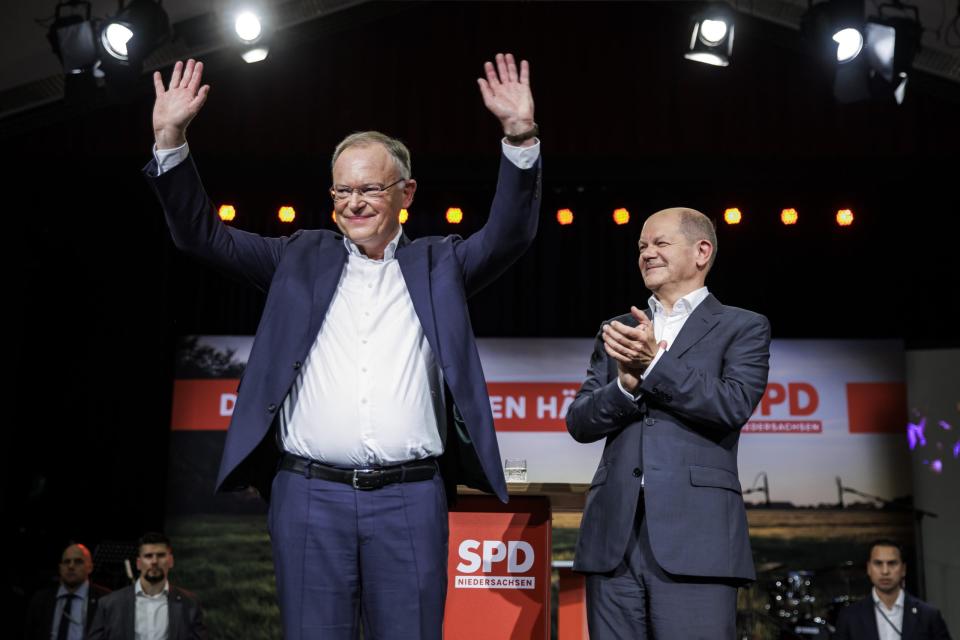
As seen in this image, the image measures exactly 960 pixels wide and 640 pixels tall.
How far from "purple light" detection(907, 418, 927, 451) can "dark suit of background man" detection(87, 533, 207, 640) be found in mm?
5390

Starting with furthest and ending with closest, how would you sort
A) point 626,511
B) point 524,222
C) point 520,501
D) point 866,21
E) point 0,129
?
point 0,129 < point 866,21 < point 520,501 < point 626,511 < point 524,222

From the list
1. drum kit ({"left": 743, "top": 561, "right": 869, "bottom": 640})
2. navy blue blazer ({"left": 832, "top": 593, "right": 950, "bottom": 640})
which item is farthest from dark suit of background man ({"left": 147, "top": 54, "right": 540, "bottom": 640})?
drum kit ({"left": 743, "top": 561, "right": 869, "bottom": 640})

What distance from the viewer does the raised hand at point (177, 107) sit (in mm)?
2174

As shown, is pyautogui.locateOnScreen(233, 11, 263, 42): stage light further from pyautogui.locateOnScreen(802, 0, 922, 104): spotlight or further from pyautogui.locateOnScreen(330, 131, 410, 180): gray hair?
pyautogui.locateOnScreen(330, 131, 410, 180): gray hair

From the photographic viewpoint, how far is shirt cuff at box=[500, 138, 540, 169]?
2164 millimetres

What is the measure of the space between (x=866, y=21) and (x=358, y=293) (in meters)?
4.38

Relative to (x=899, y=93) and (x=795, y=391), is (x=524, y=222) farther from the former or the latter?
(x=795, y=391)

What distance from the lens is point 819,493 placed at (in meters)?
7.87

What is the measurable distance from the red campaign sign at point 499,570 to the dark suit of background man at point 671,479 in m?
0.71

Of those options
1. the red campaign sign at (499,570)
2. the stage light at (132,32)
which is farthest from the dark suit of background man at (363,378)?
the stage light at (132,32)

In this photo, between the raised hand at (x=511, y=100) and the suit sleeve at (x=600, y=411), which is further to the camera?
the suit sleeve at (x=600, y=411)

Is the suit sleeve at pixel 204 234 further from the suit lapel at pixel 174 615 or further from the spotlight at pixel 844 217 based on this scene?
the spotlight at pixel 844 217

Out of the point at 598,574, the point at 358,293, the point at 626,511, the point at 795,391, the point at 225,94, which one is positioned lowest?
the point at 598,574

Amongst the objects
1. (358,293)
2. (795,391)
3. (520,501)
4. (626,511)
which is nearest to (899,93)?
(795,391)
